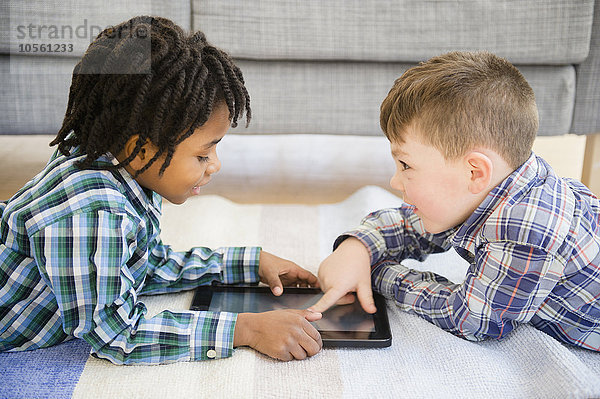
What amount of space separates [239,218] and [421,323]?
0.52 m

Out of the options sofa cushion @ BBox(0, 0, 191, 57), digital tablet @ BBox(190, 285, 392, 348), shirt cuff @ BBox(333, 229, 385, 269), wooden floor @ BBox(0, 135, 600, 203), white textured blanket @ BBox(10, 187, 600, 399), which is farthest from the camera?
wooden floor @ BBox(0, 135, 600, 203)

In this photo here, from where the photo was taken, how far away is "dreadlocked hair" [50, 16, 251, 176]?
2.53 feet

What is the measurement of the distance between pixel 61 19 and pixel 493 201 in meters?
0.99

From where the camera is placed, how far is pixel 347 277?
956 millimetres

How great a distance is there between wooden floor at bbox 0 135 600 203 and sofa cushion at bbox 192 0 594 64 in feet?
1.20

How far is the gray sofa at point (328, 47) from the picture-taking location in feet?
4.44

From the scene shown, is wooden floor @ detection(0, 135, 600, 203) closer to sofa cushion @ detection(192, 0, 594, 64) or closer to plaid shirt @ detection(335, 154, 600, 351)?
sofa cushion @ detection(192, 0, 594, 64)

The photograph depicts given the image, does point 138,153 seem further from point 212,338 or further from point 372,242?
point 372,242

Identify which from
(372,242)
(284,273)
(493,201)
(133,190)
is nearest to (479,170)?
(493,201)

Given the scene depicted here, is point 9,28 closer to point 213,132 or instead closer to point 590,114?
point 213,132

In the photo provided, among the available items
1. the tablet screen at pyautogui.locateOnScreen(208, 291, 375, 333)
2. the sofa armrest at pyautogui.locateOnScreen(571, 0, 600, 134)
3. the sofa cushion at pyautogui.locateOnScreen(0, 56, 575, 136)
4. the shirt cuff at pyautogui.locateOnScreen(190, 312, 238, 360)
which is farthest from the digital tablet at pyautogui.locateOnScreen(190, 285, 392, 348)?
the sofa armrest at pyautogui.locateOnScreen(571, 0, 600, 134)

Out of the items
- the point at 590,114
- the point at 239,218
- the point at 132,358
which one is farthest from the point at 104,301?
the point at 590,114

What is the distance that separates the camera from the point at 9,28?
1312 mm

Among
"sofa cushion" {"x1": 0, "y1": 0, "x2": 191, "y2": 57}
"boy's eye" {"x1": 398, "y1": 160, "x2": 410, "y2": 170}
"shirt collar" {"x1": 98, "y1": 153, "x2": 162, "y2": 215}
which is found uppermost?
"sofa cushion" {"x1": 0, "y1": 0, "x2": 191, "y2": 57}
